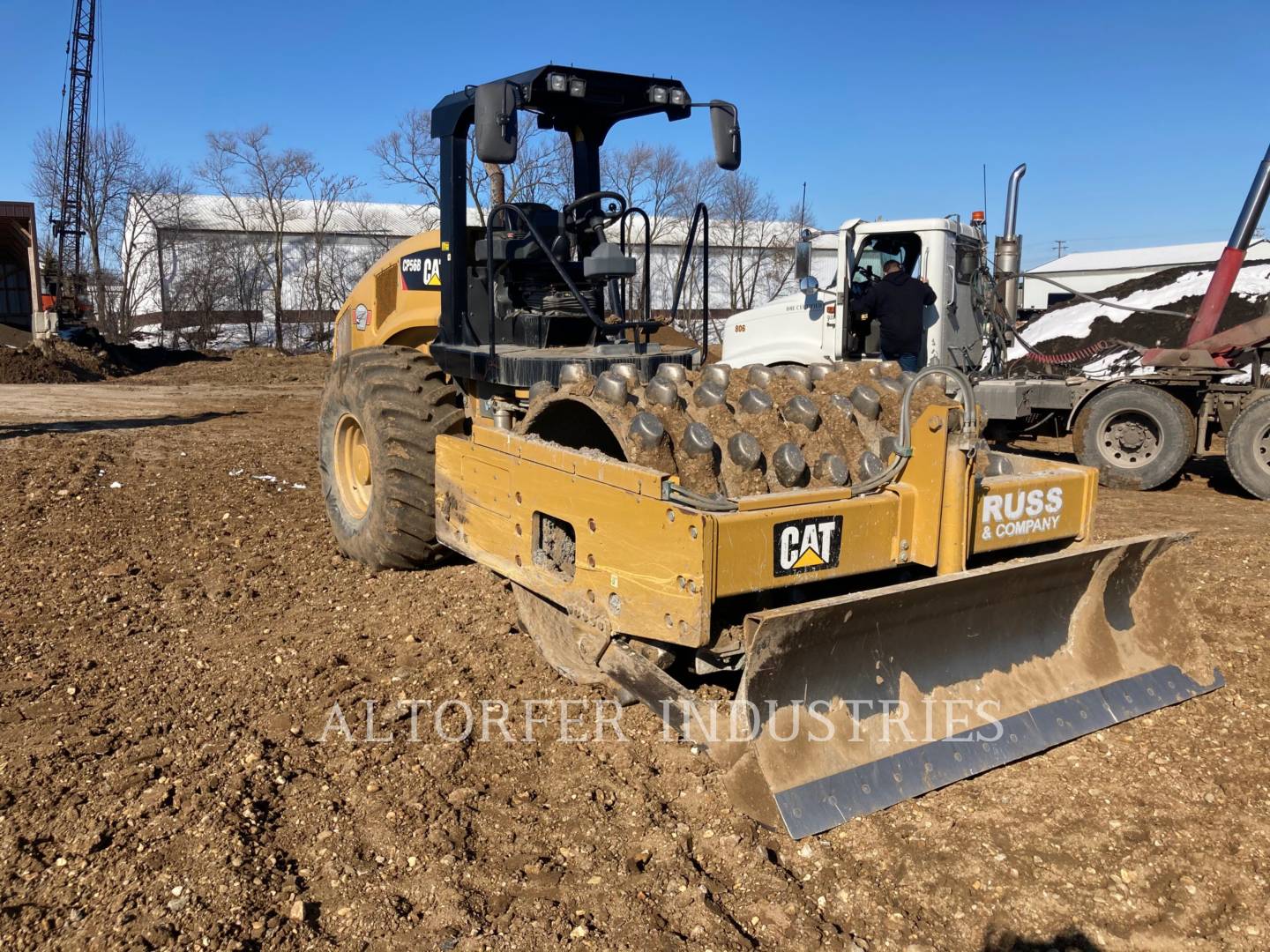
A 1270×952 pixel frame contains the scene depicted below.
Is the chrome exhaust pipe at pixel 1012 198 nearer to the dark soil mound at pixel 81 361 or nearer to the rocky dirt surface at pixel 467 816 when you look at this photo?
the rocky dirt surface at pixel 467 816

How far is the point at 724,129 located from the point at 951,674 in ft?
9.06

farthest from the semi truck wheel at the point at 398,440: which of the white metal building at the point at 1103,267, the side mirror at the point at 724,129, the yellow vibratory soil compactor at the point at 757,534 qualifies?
the white metal building at the point at 1103,267

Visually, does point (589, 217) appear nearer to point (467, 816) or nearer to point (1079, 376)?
point (467, 816)

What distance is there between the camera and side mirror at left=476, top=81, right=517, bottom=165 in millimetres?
4371

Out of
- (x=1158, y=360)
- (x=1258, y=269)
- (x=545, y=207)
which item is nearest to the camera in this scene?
(x=545, y=207)

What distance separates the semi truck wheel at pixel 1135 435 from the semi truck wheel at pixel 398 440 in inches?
266

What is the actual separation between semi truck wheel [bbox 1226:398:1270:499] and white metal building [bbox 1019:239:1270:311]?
76.7 feet

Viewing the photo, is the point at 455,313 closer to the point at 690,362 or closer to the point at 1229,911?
the point at 690,362

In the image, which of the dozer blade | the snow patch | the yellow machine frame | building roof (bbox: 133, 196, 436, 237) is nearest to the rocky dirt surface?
the dozer blade

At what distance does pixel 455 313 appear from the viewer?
536 centimetres

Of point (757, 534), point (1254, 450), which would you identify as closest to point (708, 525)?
point (757, 534)

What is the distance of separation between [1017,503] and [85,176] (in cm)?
4129

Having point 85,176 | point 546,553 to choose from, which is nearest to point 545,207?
point 546,553

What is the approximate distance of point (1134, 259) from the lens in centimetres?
3888
